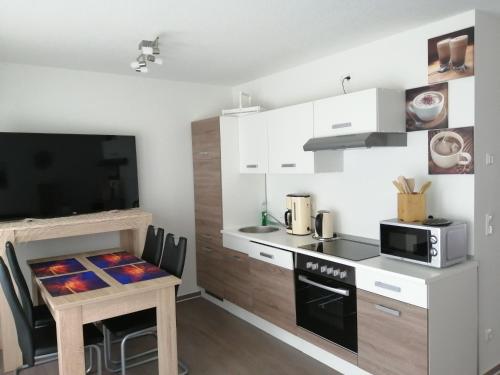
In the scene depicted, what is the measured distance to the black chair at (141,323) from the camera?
2.63 m

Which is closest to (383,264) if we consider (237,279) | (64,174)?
(237,279)

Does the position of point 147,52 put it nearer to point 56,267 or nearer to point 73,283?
point 73,283

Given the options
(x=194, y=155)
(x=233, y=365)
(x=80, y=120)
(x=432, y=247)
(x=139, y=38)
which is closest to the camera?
(x=432, y=247)

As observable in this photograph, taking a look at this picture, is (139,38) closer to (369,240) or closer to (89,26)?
(89,26)

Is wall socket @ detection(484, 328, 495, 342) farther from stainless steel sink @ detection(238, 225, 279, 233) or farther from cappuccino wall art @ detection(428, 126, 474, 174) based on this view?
stainless steel sink @ detection(238, 225, 279, 233)

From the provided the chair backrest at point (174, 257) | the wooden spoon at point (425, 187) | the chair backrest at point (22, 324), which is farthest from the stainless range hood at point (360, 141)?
the chair backrest at point (22, 324)

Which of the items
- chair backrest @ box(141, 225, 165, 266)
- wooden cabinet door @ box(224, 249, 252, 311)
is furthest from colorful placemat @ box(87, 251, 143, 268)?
wooden cabinet door @ box(224, 249, 252, 311)

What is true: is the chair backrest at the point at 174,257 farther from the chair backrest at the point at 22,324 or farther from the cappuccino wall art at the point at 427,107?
the cappuccino wall art at the point at 427,107

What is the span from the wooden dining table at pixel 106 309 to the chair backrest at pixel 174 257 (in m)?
0.18

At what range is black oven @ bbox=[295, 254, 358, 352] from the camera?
8.70 ft

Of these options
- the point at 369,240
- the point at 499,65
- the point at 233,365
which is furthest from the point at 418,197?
the point at 233,365

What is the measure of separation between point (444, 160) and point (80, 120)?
3.13 meters

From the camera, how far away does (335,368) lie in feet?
9.59

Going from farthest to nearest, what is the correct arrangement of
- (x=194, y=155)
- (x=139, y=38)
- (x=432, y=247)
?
(x=194, y=155) < (x=139, y=38) < (x=432, y=247)
